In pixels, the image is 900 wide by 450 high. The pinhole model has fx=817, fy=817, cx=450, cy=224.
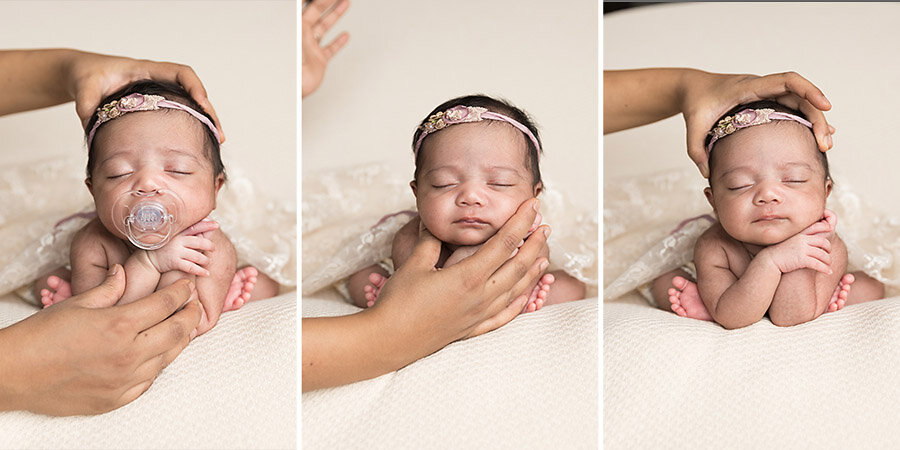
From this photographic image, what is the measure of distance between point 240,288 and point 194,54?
579 mm

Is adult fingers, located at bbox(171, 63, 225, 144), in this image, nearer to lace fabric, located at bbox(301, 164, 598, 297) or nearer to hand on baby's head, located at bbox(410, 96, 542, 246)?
lace fabric, located at bbox(301, 164, 598, 297)

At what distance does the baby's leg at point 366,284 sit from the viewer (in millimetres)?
1576

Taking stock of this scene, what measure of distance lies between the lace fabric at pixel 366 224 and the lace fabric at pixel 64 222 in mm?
101

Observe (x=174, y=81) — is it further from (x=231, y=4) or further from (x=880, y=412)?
(x=880, y=412)

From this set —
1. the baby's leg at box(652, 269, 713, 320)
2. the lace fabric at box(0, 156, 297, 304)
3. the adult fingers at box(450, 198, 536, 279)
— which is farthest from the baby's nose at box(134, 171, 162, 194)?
the baby's leg at box(652, 269, 713, 320)

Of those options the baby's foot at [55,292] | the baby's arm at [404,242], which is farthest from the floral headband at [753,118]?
the baby's foot at [55,292]

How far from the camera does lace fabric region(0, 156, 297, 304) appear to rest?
1672 millimetres

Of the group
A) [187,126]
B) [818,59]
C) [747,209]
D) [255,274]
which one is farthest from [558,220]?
[818,59]

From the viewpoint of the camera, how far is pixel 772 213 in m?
1.55

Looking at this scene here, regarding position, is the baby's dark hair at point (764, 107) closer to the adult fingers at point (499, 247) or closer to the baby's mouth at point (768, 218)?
the baby's mouth at point (768, 218)

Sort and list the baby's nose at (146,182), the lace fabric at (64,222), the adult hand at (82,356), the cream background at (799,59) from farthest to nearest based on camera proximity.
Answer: the cream background at (799,59) → the lace fabric at (64,222) → the baby's nose at (146,182) → the adult hand at (82,356)

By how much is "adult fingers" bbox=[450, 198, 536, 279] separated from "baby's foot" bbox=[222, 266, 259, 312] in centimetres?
44

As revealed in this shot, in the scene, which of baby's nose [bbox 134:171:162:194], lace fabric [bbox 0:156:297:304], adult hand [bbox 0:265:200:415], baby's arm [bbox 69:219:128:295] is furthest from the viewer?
lace fabric [bbox 0:156:297:304]

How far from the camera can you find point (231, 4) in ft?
5.94
